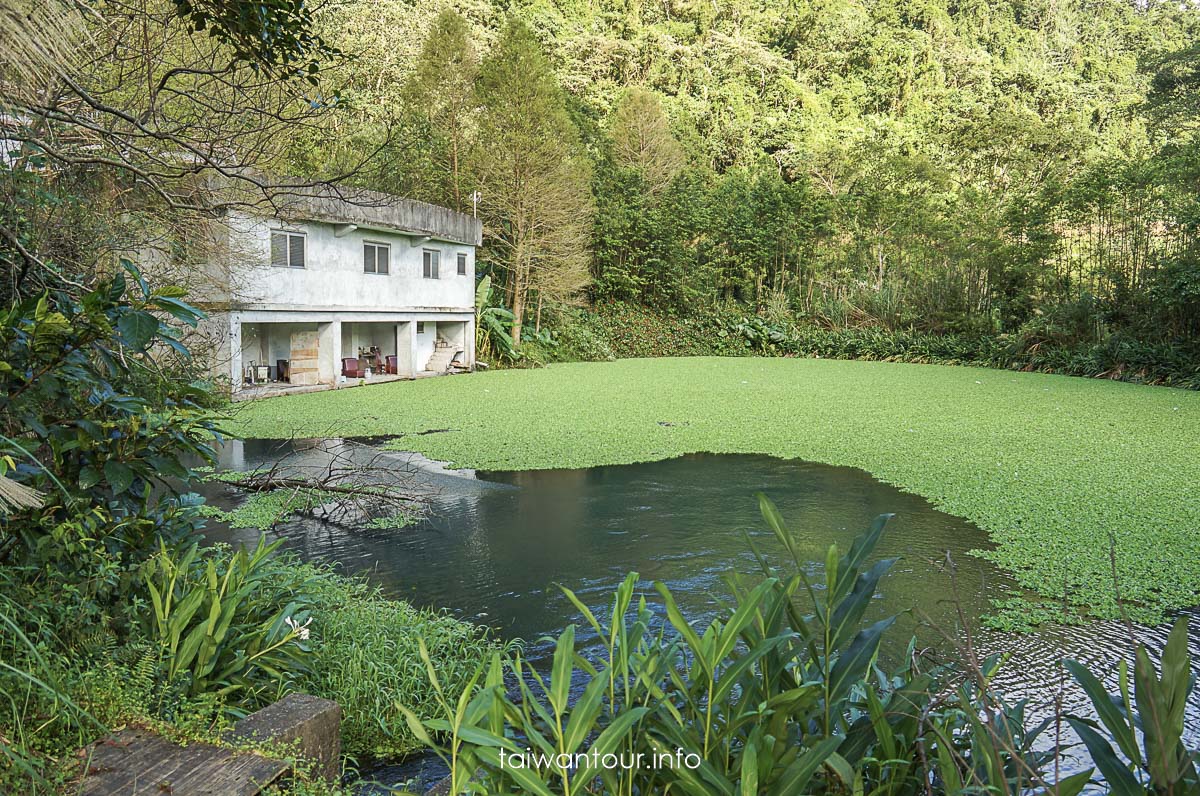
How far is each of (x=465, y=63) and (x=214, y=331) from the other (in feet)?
31.4

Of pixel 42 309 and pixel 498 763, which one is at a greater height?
pixel 42 309

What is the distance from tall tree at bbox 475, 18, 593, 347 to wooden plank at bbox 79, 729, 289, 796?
15328mm

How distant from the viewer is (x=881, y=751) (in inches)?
60.7

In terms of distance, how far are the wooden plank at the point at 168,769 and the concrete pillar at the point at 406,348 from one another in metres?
12.8

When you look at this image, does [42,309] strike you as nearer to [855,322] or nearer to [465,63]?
[465,63]

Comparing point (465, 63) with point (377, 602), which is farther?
point (465, 63)

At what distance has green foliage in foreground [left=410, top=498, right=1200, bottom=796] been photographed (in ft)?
4.01

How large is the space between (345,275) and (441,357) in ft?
10.1

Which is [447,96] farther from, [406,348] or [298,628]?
[298,628]

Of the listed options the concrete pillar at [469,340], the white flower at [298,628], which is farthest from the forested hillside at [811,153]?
the white flower at [298,628]

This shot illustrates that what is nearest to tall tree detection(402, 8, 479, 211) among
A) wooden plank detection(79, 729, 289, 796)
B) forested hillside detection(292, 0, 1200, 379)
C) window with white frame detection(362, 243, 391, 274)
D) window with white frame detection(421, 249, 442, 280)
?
forested hillside detection(292, 0, 1200, 379)

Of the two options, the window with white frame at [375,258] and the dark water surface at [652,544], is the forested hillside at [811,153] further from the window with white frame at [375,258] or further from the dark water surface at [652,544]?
the dark water surface at [652,544]

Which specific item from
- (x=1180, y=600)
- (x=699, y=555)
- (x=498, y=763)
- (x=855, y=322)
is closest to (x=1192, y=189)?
(x=855, y=322)

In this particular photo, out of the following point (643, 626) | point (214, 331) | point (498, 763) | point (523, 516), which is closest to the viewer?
point (498, 763)
